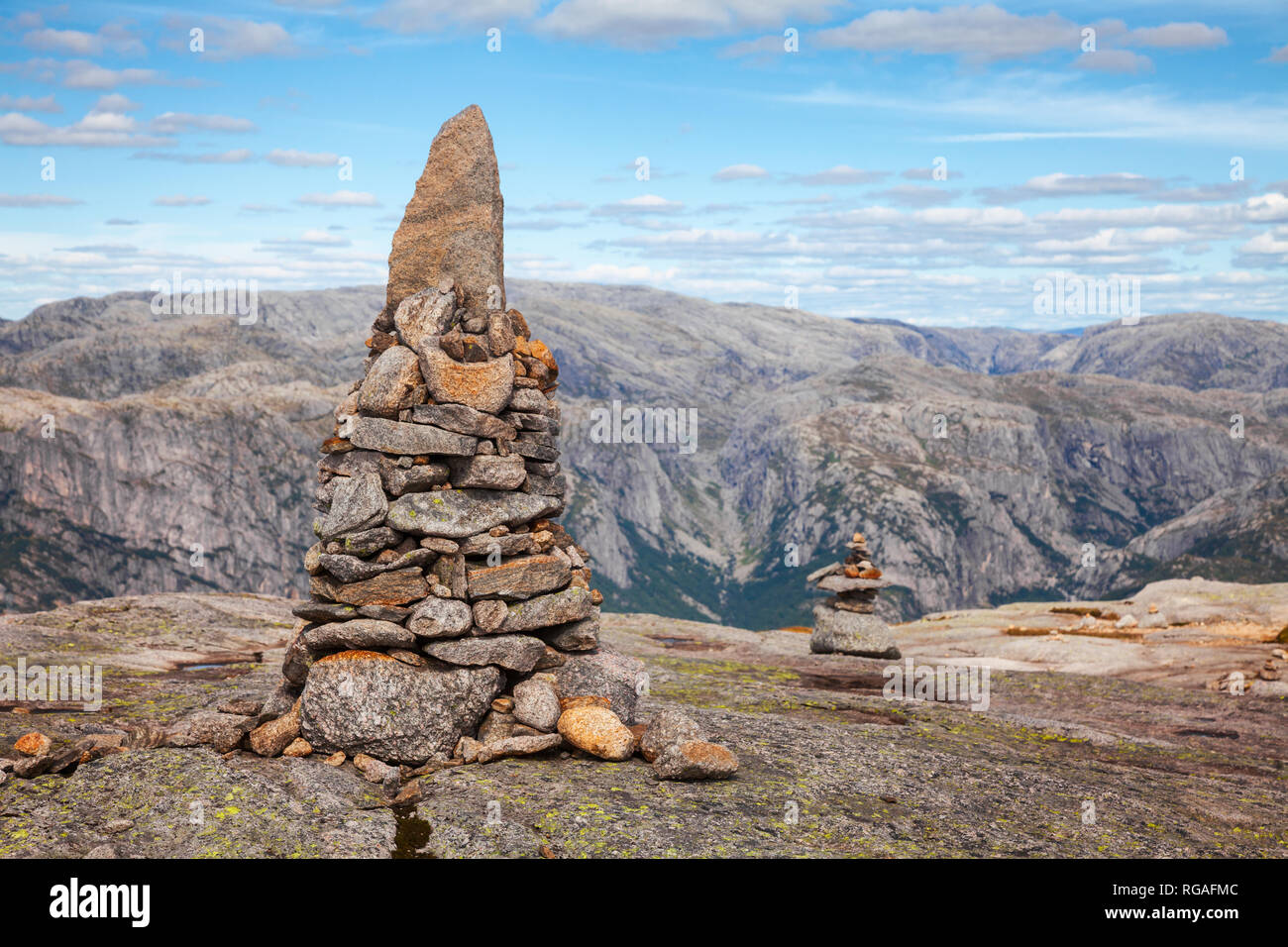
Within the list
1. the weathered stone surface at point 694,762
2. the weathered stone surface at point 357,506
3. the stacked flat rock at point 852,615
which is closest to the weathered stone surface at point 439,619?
the weathered stone surface at point 357,506

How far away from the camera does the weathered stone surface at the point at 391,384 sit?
22.8 metres

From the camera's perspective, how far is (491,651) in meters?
22.2

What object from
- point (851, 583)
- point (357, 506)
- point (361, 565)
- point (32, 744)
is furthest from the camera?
point (851, 583)

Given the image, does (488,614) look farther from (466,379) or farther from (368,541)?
(466,379)

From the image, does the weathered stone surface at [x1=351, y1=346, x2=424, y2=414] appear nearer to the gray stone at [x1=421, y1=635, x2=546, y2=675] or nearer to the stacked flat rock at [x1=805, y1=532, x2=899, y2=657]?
the gray stone at [x1=421, y1=635, x2=546, y2=675]

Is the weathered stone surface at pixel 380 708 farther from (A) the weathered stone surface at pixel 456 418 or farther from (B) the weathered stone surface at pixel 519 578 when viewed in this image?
(A) the weathered stone surface at pixel 456 418

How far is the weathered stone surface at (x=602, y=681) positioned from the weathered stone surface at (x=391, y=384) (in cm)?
756

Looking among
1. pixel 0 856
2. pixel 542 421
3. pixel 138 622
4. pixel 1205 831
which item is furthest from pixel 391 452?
pixel 138 622

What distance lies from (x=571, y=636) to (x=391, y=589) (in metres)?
4.77

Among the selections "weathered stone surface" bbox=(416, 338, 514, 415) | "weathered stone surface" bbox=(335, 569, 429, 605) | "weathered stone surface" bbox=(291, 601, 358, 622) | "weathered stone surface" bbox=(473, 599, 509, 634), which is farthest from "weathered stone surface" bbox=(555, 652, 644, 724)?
"weathered stone surface" bbox=(416, 338, 514, 415)

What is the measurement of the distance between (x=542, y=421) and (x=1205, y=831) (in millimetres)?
17472

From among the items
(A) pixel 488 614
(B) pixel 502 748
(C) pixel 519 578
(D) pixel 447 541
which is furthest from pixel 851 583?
(B) pixel 502 748

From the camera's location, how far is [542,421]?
24.2m

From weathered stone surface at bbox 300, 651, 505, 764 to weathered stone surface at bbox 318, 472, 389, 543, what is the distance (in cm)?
287
